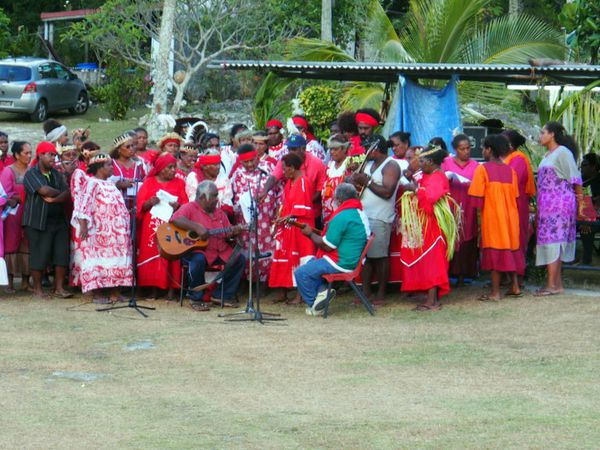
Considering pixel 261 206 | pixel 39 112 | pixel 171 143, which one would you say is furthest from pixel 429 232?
pixel 39 112

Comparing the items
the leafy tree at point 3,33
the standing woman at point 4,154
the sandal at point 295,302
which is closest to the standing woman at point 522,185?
the sandal at point 295,302

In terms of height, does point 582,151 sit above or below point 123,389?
above

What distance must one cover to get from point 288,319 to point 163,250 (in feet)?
4.99

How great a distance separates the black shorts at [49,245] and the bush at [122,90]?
1697 cm

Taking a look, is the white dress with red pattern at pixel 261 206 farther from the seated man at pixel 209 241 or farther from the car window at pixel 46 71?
the car window at pixel 46 71

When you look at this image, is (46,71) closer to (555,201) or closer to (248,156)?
(248,156)

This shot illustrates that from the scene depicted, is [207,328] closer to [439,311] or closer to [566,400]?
[439,311]

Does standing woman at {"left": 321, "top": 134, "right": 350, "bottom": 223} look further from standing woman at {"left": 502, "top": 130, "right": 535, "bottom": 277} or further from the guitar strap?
standing woman at {"left": 502, "top": 130, "right": 535, "bottom": 277}

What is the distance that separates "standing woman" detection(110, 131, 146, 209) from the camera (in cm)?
1308

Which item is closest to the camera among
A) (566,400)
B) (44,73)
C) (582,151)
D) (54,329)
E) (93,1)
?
(566,400)

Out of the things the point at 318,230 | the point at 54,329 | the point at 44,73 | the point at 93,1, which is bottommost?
the point at 54,329

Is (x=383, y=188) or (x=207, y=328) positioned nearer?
(x=207, y=328)

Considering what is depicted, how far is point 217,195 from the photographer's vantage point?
41.3 feet

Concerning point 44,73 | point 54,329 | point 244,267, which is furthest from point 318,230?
point 44,73
